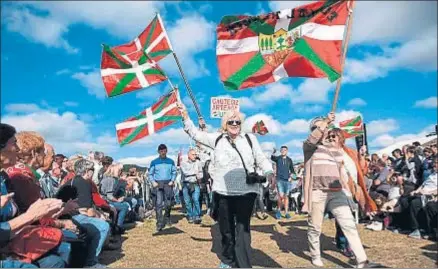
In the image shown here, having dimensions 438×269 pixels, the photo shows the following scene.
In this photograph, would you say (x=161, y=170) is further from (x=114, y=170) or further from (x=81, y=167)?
(x=81, y=167)

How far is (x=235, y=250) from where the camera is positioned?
5465 millimetres

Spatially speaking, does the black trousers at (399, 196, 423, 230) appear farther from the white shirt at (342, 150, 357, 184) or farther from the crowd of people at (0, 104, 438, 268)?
the white shirt at (342, 150, 357, 184)

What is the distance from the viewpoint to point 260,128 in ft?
46.8

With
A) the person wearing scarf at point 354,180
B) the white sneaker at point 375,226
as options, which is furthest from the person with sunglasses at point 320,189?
the white sneaker at point 375,226

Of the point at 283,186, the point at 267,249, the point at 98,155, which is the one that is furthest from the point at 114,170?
the point at 267,249

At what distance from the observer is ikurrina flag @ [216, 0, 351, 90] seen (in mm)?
6730

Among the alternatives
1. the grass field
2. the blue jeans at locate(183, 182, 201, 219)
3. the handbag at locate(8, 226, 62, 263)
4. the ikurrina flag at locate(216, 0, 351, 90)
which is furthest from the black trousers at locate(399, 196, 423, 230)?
the handbag at locate(8, 226, 62, 263)

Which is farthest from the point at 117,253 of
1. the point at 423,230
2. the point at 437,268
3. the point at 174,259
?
the point at 423,230

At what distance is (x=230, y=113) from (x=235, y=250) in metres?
1.85

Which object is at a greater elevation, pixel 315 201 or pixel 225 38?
pixel 225 38

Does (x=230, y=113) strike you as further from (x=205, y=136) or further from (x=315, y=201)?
(x=315, y=201)

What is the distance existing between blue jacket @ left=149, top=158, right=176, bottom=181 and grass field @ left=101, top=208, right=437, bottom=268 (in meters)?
1.30

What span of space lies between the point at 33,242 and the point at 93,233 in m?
2.32

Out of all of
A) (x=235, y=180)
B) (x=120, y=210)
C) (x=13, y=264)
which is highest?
(x=235, y=180)
